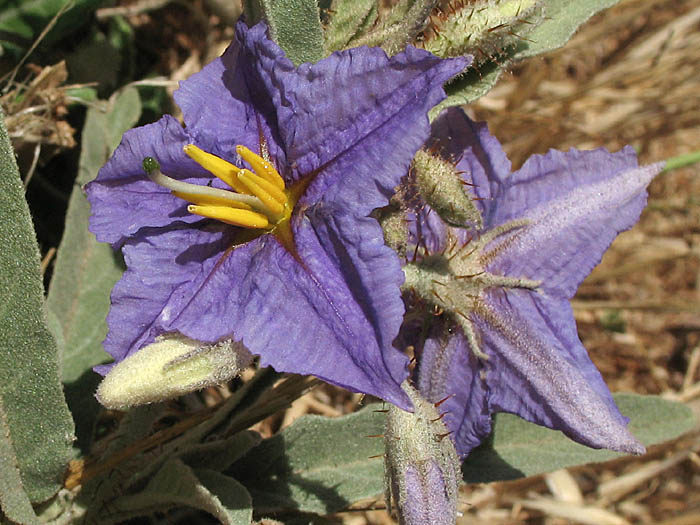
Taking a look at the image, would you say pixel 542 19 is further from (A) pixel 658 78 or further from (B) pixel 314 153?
Answer: (A) pixel 658 78

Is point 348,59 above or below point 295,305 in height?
above

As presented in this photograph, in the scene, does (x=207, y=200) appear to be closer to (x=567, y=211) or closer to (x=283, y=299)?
(x=283, y=299)

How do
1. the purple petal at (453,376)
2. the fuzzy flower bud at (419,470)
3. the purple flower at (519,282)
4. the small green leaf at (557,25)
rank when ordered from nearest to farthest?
the fuzzy flower bud at (419,470), the purple flower at (519,282), the purple petal at (453,376), the small green leaf at (557,25)

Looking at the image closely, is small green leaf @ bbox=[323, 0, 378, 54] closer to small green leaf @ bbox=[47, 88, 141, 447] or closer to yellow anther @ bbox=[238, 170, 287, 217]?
yellow anther @ bbox=[238, 170, 287, 217]

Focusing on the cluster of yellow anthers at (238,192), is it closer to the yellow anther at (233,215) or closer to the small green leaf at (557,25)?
the yellow anther at (233,215)

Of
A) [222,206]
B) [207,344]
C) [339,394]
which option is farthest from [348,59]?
[339,394]

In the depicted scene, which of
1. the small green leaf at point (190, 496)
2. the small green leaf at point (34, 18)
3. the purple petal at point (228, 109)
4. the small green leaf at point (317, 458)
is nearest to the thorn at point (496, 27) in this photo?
the purple petal at point (228, 109)

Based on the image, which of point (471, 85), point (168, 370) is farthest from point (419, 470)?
point (471, 85)
